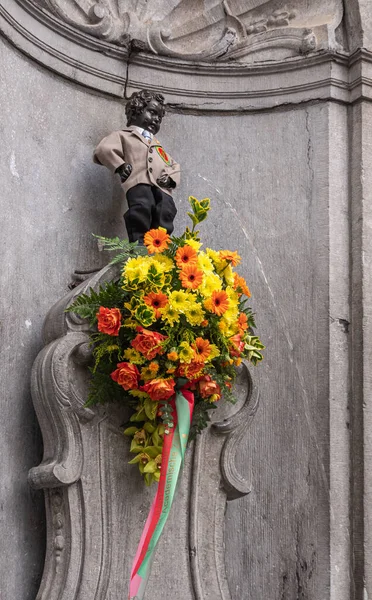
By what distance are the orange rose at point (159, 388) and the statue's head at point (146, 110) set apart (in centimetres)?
140

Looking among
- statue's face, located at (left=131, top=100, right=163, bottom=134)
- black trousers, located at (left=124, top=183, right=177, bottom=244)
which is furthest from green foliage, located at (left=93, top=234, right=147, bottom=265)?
statue's face, located at (left=131, top=100, right=163, bottom=134)

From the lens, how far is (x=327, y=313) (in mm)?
4570

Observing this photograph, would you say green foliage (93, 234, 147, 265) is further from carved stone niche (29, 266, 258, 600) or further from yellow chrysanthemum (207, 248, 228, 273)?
yellow chrysanthemum (207, 248, 228, 273)

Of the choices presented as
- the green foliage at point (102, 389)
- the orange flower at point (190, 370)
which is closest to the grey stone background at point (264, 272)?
the green foliage at point (102, 389)

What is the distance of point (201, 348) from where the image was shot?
369 cm

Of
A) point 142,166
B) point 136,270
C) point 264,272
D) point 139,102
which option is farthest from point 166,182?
point 136,270

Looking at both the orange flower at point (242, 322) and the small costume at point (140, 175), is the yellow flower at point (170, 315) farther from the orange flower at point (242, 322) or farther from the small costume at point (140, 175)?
the small costume at point (140, 175)

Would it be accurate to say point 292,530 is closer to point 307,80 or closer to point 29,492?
point 29,492

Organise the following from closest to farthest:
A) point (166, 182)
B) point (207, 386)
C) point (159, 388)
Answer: point (159, 388), point (207, 386), point (166, 182)

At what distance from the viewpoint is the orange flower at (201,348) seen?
145 inches

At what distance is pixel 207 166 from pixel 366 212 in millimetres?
791

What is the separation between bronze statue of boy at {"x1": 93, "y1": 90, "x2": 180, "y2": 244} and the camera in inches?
172

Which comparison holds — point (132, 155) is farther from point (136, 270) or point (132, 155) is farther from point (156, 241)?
point (136, 270)

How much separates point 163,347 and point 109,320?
0.71 feet
